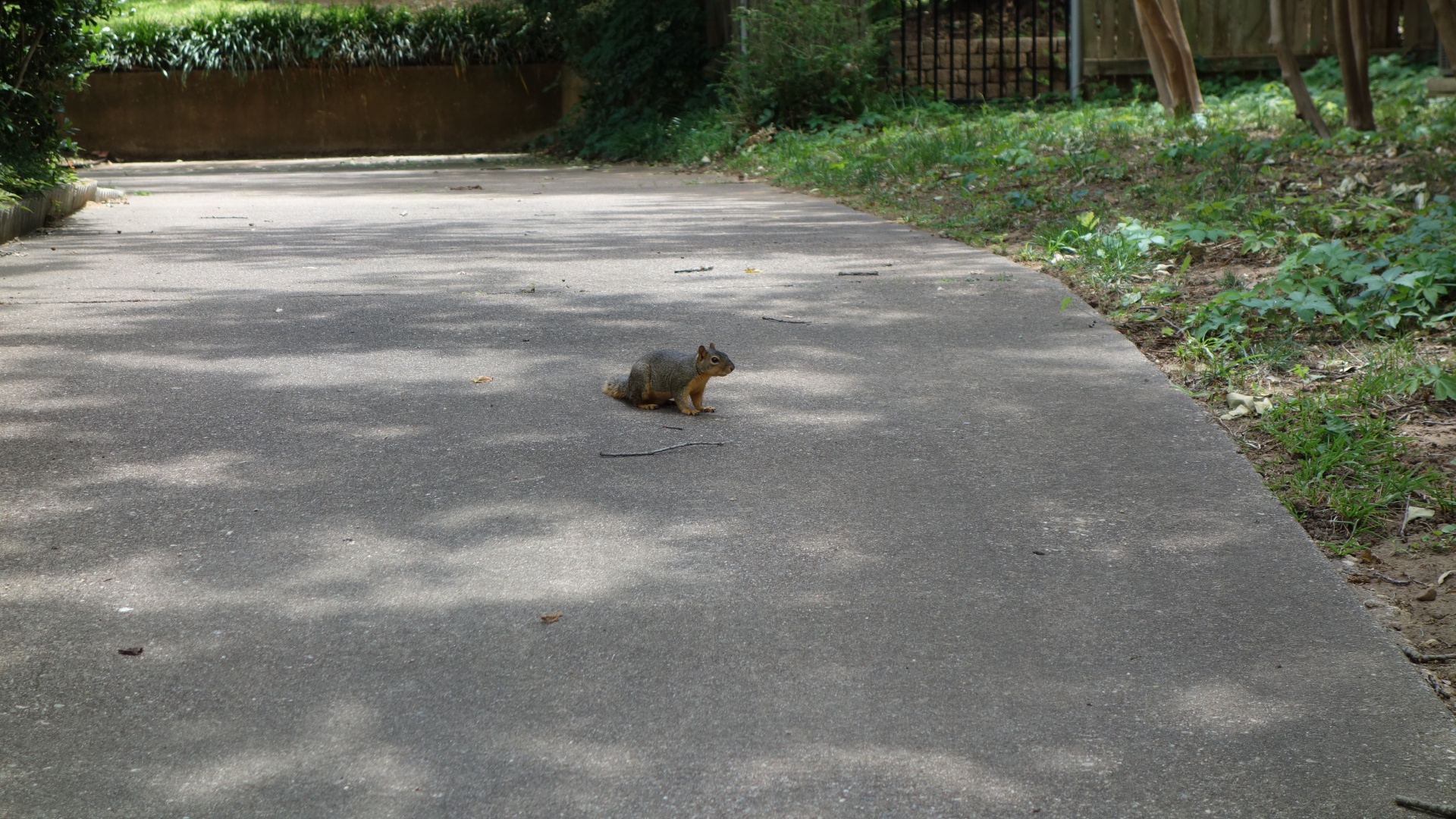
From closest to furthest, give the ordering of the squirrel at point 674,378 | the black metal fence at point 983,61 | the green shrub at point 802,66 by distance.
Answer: the squirrel at point 674,378, the green shrub at point 802,66, the black metal fence at point 983,61

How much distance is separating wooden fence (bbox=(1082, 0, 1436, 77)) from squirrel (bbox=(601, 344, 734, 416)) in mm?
12133

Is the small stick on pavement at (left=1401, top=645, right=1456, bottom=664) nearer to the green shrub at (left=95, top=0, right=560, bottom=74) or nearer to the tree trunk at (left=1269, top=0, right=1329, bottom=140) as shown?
the tree trunk at (left=1269, top=0, right=1329, bottom=140)

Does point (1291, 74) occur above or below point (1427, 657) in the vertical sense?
above

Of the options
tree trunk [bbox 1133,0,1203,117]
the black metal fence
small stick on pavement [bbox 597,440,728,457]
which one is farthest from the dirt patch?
the black metal fence

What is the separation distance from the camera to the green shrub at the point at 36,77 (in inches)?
307

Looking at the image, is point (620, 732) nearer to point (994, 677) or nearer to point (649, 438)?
point (994, 677)

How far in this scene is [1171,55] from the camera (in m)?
10.3

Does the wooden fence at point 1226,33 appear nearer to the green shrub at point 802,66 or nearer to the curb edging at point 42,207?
the green shrub at point 802,66

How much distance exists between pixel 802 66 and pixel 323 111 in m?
7.79

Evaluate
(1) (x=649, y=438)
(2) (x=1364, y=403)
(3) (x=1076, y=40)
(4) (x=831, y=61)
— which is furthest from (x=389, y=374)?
(3) (x=1076, y=40)

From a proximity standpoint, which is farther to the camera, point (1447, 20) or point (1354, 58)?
point (1354, 58)

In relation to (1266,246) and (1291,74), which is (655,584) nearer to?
(1266,246)

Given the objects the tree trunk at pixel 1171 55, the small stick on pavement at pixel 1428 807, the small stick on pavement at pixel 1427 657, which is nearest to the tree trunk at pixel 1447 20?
the tree trunk at pixel 1171 55

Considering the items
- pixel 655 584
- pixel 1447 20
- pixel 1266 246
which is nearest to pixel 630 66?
pixel 1447 20
